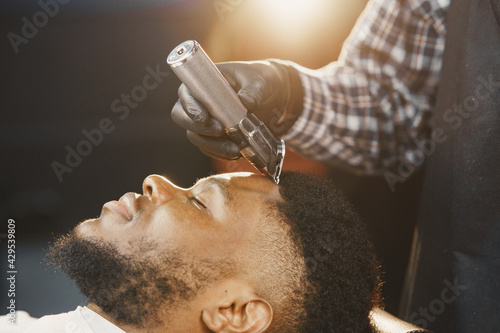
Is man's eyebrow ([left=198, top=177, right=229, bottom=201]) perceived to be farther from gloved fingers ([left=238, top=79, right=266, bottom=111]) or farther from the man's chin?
the man's chin

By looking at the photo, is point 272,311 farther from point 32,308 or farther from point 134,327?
point 32,308

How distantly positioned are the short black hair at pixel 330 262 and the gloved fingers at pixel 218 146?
206 millimetres

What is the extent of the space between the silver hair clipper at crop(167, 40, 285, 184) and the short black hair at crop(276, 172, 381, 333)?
178mm

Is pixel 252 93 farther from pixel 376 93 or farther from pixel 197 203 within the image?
pixel 376 93

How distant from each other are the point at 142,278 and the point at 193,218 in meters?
0.22

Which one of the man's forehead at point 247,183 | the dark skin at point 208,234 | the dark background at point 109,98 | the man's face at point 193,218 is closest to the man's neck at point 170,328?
the dark skin at point 208,234

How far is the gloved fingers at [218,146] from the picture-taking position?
4.24 ft

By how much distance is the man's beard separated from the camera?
4.08 ft

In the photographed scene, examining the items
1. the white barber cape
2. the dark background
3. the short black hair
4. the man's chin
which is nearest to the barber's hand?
the short black hair

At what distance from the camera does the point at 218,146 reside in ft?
4.37

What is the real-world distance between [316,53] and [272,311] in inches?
58.7

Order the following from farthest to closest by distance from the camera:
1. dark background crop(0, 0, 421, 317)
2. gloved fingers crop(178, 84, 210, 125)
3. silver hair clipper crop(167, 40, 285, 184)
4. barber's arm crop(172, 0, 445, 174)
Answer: dark background crop(0, 0, 421, 317) < barber's arm crop(172, 0, 445, 174) < gloved fingers crop(178, 84, 210, 125) < silver hair clipper crop(167, 40, 285, 184)

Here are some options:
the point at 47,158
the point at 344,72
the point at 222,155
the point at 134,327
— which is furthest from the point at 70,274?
the point at 47,158

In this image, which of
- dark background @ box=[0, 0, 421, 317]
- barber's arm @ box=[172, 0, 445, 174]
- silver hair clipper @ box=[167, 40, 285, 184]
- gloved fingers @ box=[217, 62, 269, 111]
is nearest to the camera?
silver hair clipper @ box=[167, 40, 285, 184]
